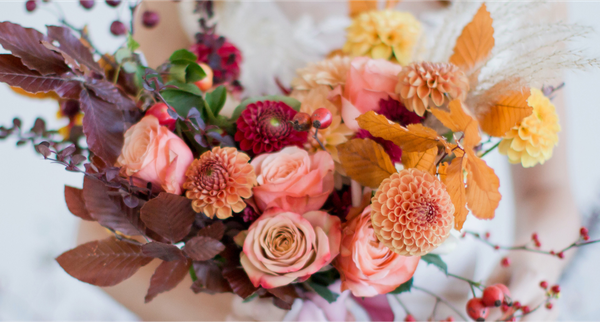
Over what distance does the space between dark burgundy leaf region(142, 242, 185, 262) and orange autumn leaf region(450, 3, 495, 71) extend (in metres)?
0.36

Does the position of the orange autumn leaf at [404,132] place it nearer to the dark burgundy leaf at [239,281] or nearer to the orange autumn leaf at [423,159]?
the orange autumn leaf at [423,159]

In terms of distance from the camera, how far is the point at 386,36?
1.65 ft

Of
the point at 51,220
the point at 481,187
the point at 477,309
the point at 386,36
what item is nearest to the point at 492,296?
the point at 477,309

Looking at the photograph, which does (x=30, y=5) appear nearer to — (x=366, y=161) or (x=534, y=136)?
(x=366, y=161)

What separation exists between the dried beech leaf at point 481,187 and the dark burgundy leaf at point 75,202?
15.0 inches

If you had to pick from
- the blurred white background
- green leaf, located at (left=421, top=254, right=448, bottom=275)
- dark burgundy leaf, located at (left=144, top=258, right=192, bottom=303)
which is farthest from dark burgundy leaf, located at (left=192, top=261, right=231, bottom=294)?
the blurred white background

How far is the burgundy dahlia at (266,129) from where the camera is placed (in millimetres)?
322

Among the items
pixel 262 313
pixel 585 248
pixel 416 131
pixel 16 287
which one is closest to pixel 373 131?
pixel 416 131

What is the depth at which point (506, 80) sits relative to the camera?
0.34m

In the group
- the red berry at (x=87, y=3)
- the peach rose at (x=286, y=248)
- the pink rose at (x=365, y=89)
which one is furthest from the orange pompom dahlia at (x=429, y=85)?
the red berry at (x=87, y=3)

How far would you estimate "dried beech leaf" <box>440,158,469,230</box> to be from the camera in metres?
0.28

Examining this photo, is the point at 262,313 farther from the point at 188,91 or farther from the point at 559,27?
the point at 559,27

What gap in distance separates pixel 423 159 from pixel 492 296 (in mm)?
195

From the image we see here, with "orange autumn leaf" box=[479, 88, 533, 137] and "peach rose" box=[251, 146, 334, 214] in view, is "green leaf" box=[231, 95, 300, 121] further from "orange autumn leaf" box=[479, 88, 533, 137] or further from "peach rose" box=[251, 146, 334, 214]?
"orange autumn leaf" box=[479, 88, 533, 137]
